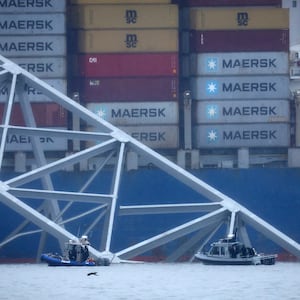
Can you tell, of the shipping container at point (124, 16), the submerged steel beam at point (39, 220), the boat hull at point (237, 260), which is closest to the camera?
the submerged steel beam at point (39, 220)

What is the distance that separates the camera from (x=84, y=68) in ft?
417

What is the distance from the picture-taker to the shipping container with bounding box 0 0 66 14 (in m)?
127

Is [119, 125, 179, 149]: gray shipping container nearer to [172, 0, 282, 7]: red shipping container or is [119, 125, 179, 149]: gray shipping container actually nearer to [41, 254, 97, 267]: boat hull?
[172, 0, 282, 7]: red shipping container

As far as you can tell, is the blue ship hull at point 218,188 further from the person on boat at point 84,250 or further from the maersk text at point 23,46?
the person on boat at point 84,250

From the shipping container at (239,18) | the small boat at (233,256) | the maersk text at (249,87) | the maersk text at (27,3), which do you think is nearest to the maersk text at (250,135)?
the maersk text at (249,87)

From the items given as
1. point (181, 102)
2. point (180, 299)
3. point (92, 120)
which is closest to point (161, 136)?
point (181, 102)

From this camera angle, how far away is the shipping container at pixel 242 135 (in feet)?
420

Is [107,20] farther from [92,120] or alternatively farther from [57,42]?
[92,120]

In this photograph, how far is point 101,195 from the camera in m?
115

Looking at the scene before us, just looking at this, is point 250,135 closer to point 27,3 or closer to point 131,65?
point 131,65

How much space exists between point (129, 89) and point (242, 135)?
19.1 ft

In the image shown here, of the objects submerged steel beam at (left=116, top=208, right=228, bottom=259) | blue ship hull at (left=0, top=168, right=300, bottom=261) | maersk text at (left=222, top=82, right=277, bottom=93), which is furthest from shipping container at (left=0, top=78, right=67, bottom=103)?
submerged steel beam at (left=116, top=208, right=228, bottom=259)

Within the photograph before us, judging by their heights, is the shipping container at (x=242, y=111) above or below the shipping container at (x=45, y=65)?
below

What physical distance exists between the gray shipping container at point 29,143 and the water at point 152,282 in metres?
8.00
